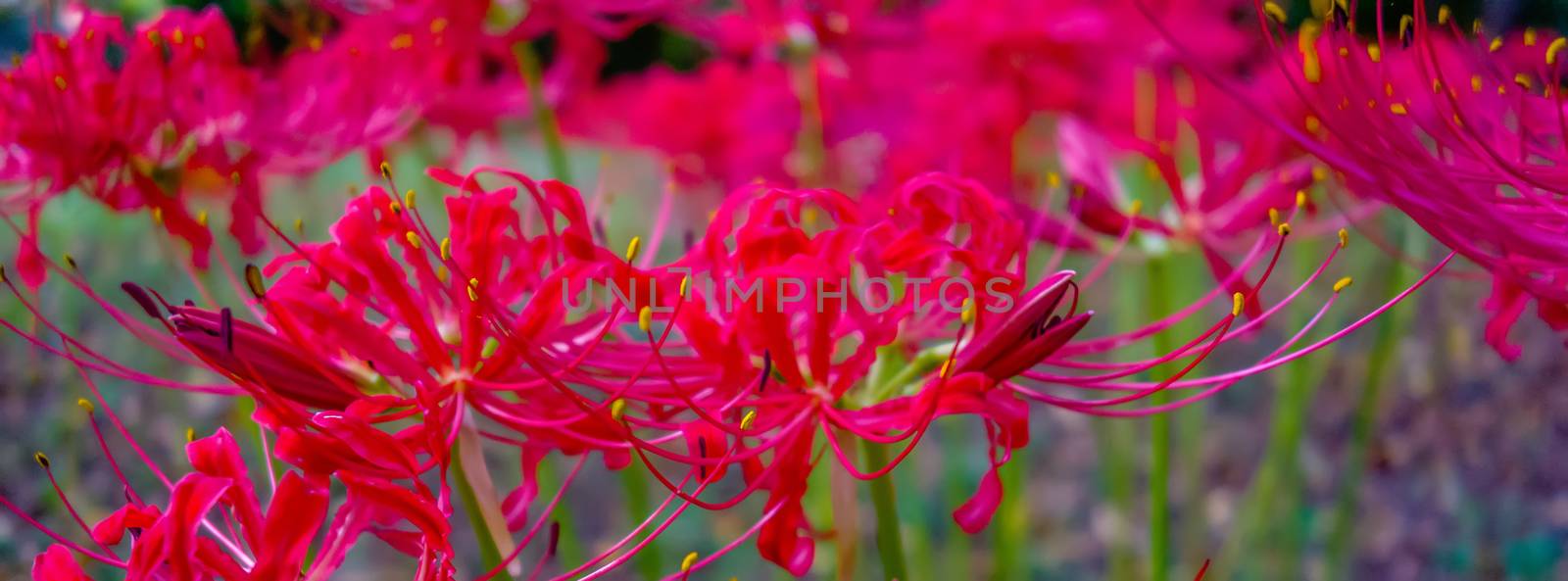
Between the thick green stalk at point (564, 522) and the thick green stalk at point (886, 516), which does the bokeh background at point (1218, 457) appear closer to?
the thick green stalk at point (564, 522)

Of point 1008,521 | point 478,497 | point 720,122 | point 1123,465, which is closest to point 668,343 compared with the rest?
point 478,497

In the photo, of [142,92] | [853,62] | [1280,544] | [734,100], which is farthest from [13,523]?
[1280,544]

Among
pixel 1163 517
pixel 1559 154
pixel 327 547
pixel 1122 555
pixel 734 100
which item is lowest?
pixel 1122 555

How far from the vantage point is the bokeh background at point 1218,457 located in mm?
1689

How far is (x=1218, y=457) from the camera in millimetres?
2531

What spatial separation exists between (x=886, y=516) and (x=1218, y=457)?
1.95 metres

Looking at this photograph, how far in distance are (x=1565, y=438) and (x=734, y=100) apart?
69.7 inches

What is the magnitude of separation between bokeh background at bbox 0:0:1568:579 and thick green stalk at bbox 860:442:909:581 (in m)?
0.63

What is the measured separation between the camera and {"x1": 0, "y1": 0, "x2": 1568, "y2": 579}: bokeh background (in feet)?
5.54

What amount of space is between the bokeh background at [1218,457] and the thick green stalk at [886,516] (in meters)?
0.63

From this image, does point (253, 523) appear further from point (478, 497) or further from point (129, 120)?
point (129, 120)

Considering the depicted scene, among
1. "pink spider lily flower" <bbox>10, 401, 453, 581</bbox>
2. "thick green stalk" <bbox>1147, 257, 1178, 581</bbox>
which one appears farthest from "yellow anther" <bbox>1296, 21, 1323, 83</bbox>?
"pink spider lily flower" <bbox>10, 401, 453, 581</bbox>

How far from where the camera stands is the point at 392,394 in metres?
0.73

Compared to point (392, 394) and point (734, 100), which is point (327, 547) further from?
point (734, 100)
